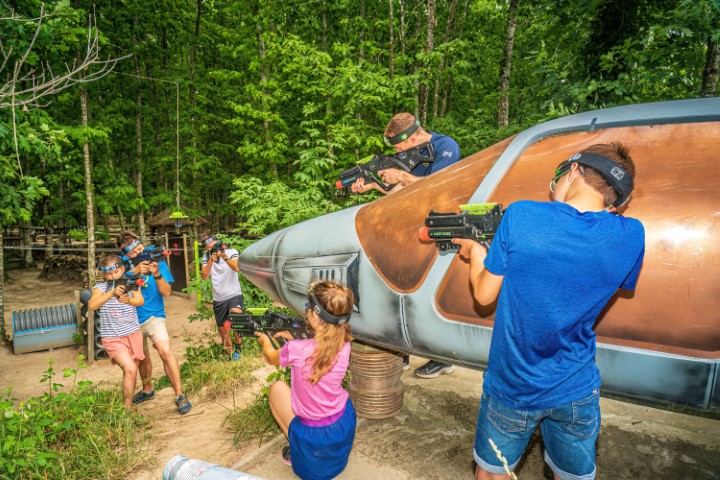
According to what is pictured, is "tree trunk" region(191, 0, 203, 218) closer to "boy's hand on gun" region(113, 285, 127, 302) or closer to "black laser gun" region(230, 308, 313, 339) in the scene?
"boy's hand on gun" region(113, 285, 127, 302)

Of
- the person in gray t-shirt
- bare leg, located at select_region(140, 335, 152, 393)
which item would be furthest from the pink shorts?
the person in gray t-shirt

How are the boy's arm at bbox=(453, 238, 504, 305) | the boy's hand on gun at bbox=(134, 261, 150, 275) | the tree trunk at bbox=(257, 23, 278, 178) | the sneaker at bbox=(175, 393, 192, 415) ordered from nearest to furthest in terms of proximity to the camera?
the boy's arm at bbox=(453, 238, 504, 305) → the boy's hand on gun at bbox=(134, 261, 150, 275) → the sneaker at bbox=(175, 393, 192, 415) → the tree trunk at bbox=(257, 23, 278, 178)

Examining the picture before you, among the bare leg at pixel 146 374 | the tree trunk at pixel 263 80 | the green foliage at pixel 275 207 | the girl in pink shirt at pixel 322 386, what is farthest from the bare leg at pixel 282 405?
the tree trunk at pixel 263 80

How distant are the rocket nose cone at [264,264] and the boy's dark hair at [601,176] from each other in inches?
102

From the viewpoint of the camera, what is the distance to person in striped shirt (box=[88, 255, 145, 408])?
13.5 ft

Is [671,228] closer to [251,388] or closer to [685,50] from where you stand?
[251,388]

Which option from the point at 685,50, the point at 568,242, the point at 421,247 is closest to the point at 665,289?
the point at 568,242

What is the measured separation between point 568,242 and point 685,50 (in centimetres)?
583

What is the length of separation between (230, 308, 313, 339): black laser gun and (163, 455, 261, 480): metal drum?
59.2 inches

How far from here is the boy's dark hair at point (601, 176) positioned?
5.18 feet

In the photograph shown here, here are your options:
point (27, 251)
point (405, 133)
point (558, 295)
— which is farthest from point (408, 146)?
point (27, 251)

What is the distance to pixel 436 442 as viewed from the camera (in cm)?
323

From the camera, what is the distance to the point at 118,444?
12.0 feet

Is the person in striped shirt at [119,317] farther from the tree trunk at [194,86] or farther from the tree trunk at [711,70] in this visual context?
the tree trunk at [194,86]
